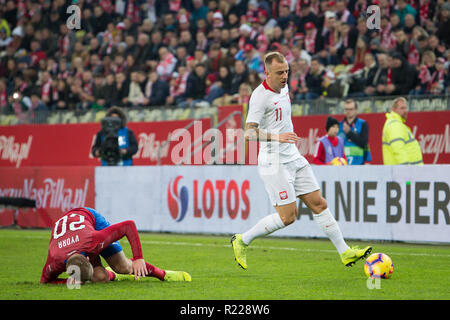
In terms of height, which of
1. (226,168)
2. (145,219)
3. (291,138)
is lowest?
(145,219)

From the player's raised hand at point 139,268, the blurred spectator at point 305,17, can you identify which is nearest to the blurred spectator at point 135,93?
the blurred spectator at point 305,17

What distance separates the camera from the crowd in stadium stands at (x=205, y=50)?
17469 mm

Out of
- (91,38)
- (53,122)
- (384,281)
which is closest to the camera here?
(384,281)

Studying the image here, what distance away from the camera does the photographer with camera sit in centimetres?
1698

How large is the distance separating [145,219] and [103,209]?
120 centimetres

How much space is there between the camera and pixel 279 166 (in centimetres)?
948

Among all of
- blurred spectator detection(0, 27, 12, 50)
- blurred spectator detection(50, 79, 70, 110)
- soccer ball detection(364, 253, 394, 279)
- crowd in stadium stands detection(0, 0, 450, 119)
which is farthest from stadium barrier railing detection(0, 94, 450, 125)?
soccer ball detection(364, 253, 394, 279)

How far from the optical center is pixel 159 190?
16.4m

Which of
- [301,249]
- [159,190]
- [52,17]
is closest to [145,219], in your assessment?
[159,190]

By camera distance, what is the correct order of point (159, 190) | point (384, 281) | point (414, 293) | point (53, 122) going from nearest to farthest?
point (414, 293), point (384, 281), point (159, 190), point (53, 122)

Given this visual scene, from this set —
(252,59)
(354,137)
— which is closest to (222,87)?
(252,59)

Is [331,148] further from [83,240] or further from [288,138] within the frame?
[83,240]

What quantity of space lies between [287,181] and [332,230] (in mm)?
754
